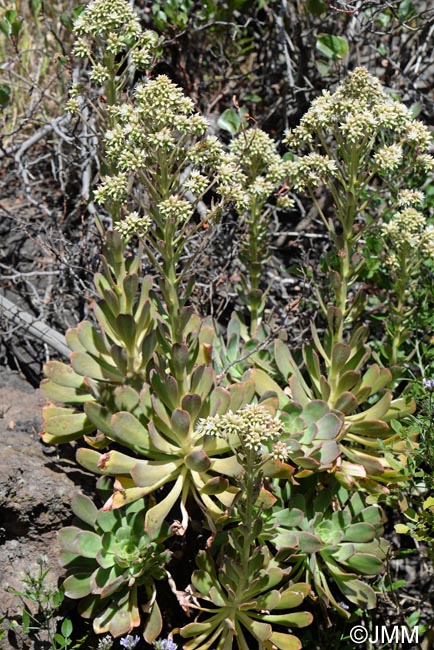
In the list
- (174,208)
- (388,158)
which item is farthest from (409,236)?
(174,208)

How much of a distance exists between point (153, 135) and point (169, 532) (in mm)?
1561

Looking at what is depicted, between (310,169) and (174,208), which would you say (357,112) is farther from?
(174,208)

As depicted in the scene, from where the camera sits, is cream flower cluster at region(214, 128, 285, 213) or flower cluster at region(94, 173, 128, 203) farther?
cream flower cluster at region(214, 128, 285, 213)

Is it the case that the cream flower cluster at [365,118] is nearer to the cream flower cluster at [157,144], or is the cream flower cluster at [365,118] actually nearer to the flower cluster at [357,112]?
the flower cluster at [357,112]

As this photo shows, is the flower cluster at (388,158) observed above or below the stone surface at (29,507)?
above

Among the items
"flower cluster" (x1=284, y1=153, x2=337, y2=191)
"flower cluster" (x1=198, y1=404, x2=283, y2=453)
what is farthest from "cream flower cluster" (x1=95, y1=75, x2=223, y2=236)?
"flower cluster" (x1=198, y1=404, x2=283, y2=453)

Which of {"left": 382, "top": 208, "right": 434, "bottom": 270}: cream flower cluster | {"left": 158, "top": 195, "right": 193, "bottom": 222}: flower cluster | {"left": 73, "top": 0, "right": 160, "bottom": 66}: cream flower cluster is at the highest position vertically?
{"left": 73, "top": 0, "right": 160, "bottom": 66}: cream flower cluster

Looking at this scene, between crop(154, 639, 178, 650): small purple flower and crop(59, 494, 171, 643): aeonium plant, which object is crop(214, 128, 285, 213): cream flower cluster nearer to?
crop(59, 494, 171, 643): aeonium plant

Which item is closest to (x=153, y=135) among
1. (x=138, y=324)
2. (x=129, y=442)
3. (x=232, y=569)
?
(x=138, y=324)

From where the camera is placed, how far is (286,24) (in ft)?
15.6

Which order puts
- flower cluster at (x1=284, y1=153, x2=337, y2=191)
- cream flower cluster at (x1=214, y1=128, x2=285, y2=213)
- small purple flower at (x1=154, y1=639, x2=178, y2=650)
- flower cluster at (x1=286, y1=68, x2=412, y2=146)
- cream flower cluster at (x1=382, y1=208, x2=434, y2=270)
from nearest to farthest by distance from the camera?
small purple flower at (x1=154, y1=639, x2=178, y2=650) < flower cluster at (x1=286, y1=68, x2=412, y2=146) < flower cluster at (x1=284, y1=153, x2=337, y2=191) < cream flower cluster at (x1=382, y1=208, x2=434, y2=270) < cream flower cluster at (x1=214, y1=128, x2=285, y2=213)

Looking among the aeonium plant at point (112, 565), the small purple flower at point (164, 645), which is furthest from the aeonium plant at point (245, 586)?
the aeonium plant at point (112, 565)

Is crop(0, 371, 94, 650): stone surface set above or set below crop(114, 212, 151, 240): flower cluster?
below

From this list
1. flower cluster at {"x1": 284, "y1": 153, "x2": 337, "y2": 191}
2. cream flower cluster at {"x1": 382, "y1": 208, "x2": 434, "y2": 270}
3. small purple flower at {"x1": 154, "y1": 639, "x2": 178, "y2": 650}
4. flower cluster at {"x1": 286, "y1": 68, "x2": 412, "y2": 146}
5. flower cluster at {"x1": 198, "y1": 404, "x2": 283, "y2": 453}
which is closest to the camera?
flower cluster at {"x1": 198, "y1": 404, "x2": 283, "y2": 453}
